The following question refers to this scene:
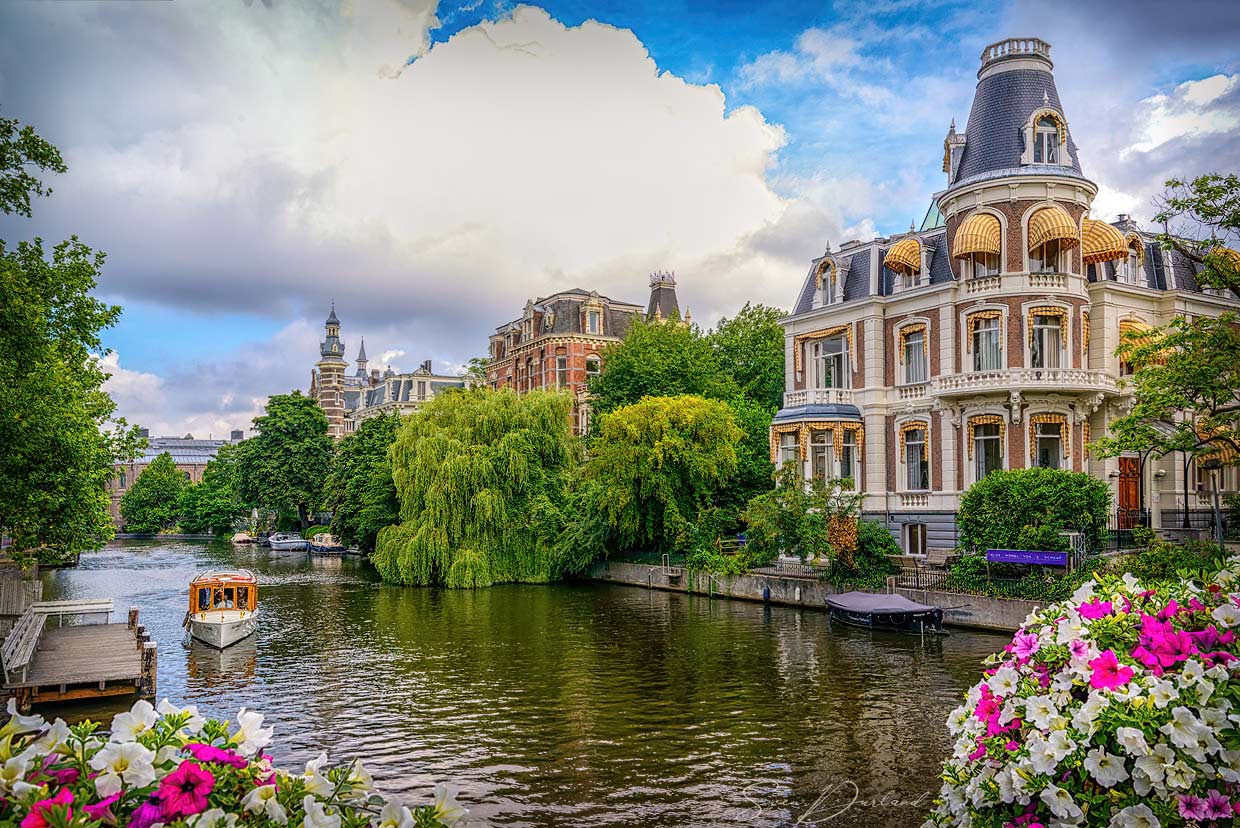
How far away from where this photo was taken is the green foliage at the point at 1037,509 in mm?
27203

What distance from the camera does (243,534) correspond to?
87562 mm

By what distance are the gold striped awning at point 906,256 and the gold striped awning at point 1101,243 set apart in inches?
228

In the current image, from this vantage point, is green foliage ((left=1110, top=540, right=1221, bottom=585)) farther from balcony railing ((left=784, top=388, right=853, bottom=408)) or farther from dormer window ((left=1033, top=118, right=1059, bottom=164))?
dormer window ((left=1033, top=118, right=1059, bottom=164))

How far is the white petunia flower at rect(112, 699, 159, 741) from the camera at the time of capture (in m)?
3.89

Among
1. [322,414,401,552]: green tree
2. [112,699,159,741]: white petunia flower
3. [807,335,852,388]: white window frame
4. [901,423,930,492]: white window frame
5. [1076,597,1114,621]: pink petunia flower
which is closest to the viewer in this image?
[112,699,159,741]: white petunia flower

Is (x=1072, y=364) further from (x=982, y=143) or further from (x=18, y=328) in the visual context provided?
(x=18, y=328)

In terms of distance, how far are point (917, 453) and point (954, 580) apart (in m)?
7.89

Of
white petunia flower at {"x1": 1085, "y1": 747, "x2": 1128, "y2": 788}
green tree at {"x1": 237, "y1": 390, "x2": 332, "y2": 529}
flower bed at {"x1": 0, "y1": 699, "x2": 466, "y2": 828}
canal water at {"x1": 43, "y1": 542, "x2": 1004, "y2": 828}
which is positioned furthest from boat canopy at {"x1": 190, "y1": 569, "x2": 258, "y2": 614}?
green tree at {"x1": 237, "y1": 390, "x2": 332, "y2": 529}

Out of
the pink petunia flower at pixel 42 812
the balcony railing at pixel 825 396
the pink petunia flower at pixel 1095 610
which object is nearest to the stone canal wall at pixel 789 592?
the balcony railing at pixel 825 396

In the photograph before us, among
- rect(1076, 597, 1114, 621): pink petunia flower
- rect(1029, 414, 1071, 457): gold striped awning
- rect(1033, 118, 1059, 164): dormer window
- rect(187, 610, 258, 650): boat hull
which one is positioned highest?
rect(1033, 118, 1059, 164): dormer window

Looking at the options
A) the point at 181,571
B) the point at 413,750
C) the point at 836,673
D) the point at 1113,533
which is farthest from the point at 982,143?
the point at 181,571

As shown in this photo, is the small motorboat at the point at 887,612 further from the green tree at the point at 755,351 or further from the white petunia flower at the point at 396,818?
the green tree at the point at 755,351

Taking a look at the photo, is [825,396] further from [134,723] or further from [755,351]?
[134,723]

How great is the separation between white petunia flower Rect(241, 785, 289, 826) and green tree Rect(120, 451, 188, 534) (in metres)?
114
